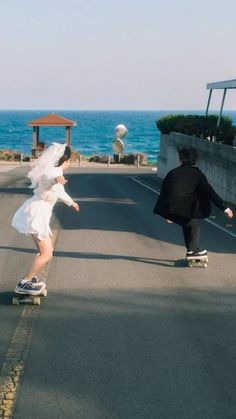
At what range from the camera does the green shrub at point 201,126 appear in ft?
81.0

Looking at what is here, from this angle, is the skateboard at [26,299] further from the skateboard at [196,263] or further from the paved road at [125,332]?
the skateboard at [196,263]

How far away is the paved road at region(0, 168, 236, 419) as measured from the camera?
5102 mm

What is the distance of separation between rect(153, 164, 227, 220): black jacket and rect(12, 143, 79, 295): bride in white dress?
2.46 metres

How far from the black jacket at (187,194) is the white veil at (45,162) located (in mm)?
2485

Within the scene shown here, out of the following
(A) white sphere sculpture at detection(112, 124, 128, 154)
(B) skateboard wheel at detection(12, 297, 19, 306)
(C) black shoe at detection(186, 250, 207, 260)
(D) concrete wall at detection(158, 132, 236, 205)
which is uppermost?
(B) skateboard wheel at detection(12, 297, 19, 306)

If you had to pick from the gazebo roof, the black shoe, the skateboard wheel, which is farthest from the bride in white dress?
the gazebo roof

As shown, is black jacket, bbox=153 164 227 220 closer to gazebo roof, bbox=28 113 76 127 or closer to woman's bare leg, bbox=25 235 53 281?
woman's bare leg, bbox=25 235 53 281

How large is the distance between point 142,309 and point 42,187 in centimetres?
180

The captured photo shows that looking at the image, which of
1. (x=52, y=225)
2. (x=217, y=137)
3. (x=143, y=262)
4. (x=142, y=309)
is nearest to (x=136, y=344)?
(x=142, y=309)

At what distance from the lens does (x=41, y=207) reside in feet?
27.2
